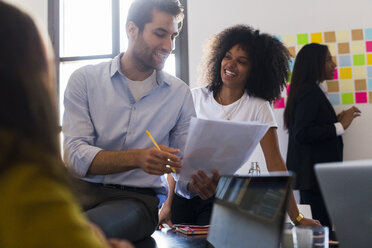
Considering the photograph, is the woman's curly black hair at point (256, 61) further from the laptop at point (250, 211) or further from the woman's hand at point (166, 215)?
the laptop at point (250, 211)

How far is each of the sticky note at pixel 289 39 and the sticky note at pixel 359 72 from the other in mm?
512

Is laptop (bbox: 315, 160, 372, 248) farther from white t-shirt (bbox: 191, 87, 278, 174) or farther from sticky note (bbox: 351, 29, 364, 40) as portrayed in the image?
sticky note (bbox: 351, 29, 364, 40)

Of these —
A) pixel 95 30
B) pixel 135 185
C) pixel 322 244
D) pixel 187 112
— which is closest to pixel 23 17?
pixel 322 244

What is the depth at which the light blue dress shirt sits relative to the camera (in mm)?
1674

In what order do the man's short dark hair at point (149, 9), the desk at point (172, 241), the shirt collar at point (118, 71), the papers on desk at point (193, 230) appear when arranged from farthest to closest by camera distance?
the man's short dark hair at point (149, 9) < the shirt collar at point (118, 71) < the papers on desk at point (193, 230) < the desk at point (172, 241)

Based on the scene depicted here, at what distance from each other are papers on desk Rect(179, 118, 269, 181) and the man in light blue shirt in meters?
0.07

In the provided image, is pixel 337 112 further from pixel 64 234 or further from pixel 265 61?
pixel 64 234

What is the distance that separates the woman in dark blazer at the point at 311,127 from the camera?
2.98 meters

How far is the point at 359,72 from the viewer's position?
351 centimetres

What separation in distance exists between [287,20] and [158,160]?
2.58m

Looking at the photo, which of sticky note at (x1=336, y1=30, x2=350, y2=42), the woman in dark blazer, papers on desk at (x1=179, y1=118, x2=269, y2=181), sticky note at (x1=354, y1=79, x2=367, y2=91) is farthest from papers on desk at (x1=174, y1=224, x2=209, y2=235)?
sticky note at (x1=336, y1=30, x2=350, y2=42)

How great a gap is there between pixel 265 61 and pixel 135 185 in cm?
119

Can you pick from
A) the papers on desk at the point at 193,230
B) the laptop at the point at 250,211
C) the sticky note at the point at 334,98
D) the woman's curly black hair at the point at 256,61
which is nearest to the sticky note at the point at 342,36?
the sticky note at the point at 334,98

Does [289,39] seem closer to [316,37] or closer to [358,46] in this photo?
[316,37]
